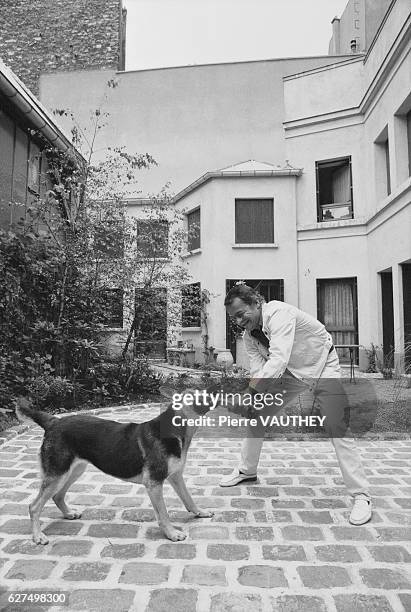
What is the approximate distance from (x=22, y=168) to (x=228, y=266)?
8211 mm

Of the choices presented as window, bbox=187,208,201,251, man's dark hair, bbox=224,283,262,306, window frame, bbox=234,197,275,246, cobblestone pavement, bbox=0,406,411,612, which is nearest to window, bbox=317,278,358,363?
window frame, bbox=234,197,275,246

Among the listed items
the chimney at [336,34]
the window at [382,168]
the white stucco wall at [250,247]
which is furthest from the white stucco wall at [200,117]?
the window at [382,168]

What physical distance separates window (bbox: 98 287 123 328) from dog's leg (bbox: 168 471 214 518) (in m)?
5.64

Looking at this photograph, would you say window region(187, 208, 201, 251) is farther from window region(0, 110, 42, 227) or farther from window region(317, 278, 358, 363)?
window region(0, 110, 42, 227)

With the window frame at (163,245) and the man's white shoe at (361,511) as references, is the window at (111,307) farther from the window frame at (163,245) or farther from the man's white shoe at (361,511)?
the man's white shoe at (361,511)

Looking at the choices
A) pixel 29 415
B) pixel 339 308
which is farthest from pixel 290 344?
pixel 339 308

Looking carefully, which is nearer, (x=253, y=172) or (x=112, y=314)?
(x=112, y=314)

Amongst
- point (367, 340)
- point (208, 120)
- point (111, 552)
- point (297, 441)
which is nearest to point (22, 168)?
point (297, 441)

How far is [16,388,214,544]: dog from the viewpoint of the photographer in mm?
3271

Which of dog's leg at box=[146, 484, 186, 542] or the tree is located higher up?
the tree

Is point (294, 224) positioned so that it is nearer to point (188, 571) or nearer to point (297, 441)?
point (297, 441)

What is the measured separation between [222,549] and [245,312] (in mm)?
1767

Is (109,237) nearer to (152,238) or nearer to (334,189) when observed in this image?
(152,238)

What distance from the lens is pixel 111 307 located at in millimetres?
9219
